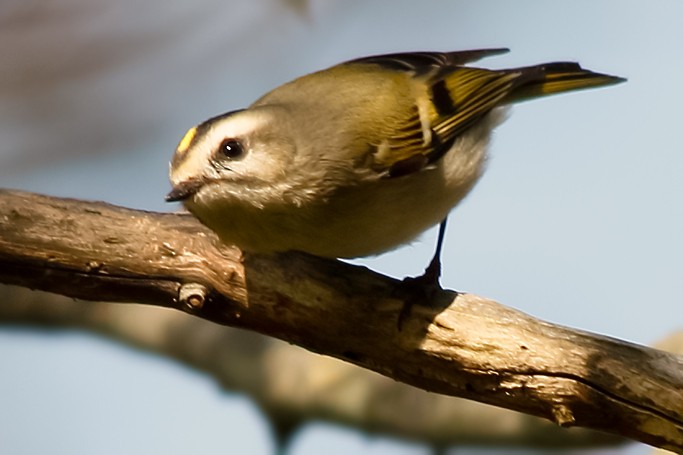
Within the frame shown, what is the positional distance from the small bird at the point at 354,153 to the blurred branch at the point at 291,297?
0.11 m

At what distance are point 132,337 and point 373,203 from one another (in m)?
1.25

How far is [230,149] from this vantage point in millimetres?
2424

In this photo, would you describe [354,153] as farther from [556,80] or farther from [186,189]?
[556,80]

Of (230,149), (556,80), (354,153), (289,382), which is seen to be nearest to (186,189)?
(230,149)

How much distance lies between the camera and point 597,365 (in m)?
2.25

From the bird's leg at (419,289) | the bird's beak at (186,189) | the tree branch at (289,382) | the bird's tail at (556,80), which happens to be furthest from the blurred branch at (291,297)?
the bird's tail at (556,80)

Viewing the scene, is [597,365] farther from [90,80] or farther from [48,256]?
[90,80]

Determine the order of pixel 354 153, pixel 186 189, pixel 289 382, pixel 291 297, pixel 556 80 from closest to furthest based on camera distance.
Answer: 1. pixel 186 189
2. pixel 291 297
3. pixel 354 153
4. pixel 556 80
5. pixel 289 382

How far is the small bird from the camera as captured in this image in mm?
2422

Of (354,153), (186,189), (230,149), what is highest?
(354,153)

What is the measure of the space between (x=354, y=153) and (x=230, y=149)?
0.39 metres

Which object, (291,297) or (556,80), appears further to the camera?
(556,80)

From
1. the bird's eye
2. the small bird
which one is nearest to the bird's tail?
the small bird

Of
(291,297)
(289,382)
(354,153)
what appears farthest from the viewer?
(289,382)
